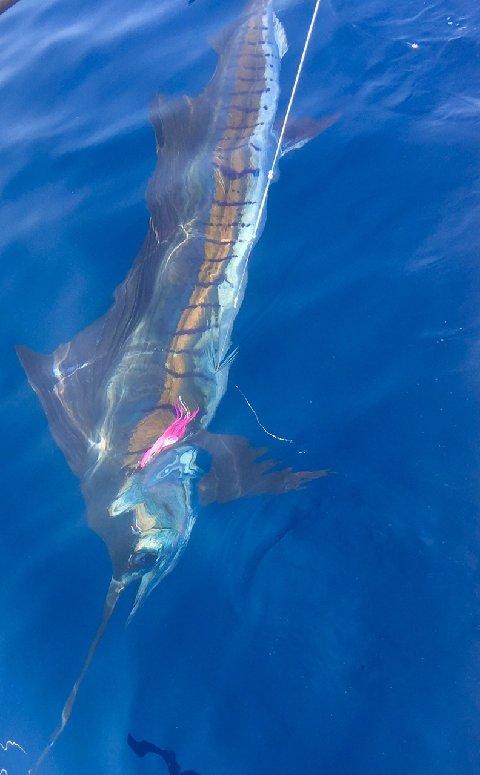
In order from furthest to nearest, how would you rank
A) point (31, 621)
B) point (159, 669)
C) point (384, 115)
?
1. point (384, 115)
2. point (31, 621)
3. point (159, 669)

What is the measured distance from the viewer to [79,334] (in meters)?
4.40

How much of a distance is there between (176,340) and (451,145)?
298 cm

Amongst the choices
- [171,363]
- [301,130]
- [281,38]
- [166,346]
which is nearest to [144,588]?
[171,363]

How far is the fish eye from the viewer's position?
10.9 feet

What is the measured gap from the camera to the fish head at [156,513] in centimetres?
333

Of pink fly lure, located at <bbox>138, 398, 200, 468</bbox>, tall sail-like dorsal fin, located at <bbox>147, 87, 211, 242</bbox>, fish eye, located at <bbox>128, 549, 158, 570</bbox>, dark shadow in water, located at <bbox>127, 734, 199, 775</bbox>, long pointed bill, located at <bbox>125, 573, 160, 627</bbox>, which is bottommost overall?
dark shadow in water, located at <bbox>127, 734, 199, 775</bbox>

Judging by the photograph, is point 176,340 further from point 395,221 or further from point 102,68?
point 102,68

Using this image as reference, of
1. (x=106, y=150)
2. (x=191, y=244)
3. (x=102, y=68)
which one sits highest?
(x=102, y=68)

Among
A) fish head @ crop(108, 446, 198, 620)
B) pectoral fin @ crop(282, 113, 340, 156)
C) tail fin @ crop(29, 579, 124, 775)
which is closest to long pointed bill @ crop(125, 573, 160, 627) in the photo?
fish head @ crop(108, 446, 198, 620)

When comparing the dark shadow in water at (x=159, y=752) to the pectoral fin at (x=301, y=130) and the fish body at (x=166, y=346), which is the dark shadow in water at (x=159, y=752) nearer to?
the fish body at (x=166, y=346)

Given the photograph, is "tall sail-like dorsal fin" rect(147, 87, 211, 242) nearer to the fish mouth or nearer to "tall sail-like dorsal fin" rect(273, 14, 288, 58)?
"tall sail-like dorsal fin" rect(273, 14, 288, 58)

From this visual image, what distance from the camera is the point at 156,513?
354cm

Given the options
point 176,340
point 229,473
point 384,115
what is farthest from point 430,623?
point 384,115

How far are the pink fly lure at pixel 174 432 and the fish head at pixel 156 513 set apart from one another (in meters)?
0.04
